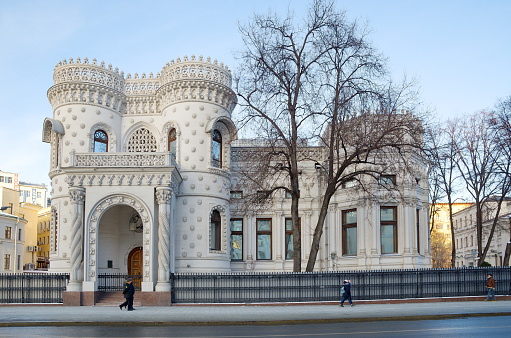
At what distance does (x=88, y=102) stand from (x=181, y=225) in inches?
351

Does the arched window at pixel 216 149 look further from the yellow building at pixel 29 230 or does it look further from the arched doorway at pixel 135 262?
the yellow building at pixel 29 230

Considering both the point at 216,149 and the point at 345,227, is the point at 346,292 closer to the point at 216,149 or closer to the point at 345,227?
the point at 345,227

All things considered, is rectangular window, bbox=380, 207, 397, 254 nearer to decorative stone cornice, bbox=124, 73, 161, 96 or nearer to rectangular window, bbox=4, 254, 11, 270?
decorative stone cornice, bbox=124, 73, 161, 96

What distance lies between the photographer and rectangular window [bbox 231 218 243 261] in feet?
126

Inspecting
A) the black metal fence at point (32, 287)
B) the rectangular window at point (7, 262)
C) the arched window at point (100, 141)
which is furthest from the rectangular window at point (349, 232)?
the rectangular window at point (7, 262)

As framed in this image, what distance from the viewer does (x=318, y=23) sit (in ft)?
99.5

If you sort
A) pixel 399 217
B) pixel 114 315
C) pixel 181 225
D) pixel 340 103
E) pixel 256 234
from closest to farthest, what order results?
1. pixel 114 315
2. pixel 340 103
3. pixel 181 225
4. pixel 399 217
5. pixel 256 234

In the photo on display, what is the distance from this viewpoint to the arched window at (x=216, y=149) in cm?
3553

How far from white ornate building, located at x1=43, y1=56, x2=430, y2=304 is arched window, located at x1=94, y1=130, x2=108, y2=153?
0.19 ft

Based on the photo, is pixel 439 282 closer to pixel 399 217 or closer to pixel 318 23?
pixel 399 217

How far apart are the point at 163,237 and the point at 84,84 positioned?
432 inches

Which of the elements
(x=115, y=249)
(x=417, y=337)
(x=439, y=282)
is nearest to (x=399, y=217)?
(x=439, y=282)

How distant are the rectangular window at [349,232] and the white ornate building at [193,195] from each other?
2.4 inches

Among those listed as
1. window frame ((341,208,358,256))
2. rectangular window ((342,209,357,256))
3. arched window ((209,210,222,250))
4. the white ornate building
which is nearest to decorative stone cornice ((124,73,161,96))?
the white ornate building
